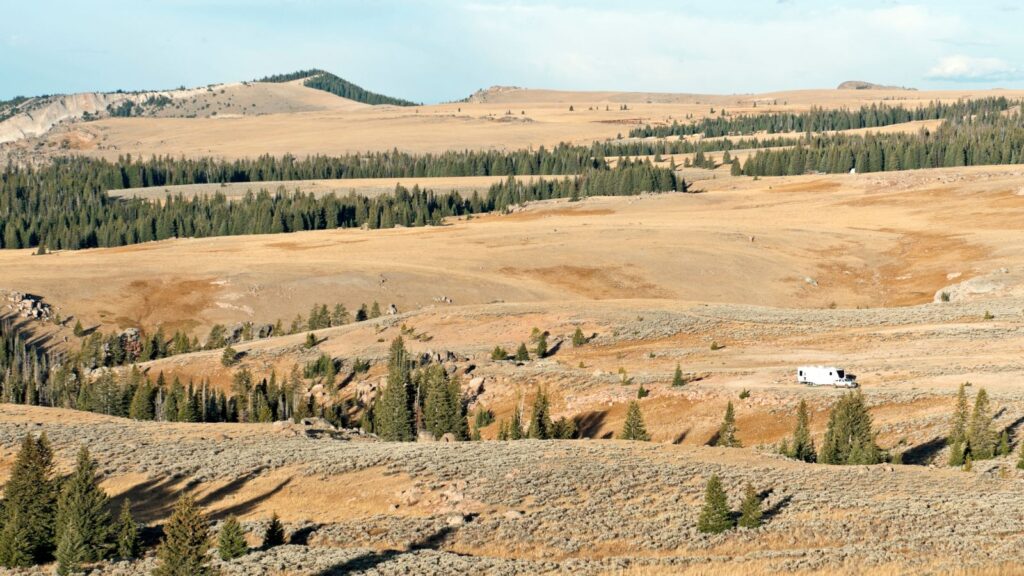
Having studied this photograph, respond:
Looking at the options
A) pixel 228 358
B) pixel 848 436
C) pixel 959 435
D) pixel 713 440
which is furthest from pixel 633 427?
pixel 228 358

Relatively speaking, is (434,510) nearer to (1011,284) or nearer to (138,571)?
(138,571)

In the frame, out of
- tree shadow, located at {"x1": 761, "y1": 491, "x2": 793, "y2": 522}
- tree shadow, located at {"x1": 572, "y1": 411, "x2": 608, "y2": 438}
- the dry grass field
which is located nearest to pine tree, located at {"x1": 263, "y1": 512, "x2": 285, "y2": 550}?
the dry grass field

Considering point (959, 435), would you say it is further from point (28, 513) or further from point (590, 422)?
point (28, 513)

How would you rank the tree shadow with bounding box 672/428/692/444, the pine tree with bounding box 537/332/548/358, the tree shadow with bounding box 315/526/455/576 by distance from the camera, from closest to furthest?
the tree shadow with bounding box 315/526/455/576 → the tree shadow with bounding box 672/428/692/444 → the pine tree with bounding box 537/332/548/358

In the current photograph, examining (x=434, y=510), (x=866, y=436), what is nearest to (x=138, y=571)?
(x=434, y=510)

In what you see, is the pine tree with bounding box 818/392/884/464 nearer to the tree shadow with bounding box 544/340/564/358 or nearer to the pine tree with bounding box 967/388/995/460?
the pine tree with bounding box 967/388/995/460

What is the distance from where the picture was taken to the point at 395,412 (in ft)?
234

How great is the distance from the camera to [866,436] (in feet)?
164

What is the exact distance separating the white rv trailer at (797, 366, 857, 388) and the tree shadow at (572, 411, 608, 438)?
515 inches

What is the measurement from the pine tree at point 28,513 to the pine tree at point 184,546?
9258mm

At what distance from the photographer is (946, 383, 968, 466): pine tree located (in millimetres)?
47438

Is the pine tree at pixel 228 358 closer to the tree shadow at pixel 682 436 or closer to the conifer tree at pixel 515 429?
the conifer tree at pixel 515 429

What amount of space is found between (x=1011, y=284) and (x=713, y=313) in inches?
1653

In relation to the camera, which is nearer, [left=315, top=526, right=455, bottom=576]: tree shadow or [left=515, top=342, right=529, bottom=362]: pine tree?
[left=315, top=526, right=455, bottom=576]: tree shadow
